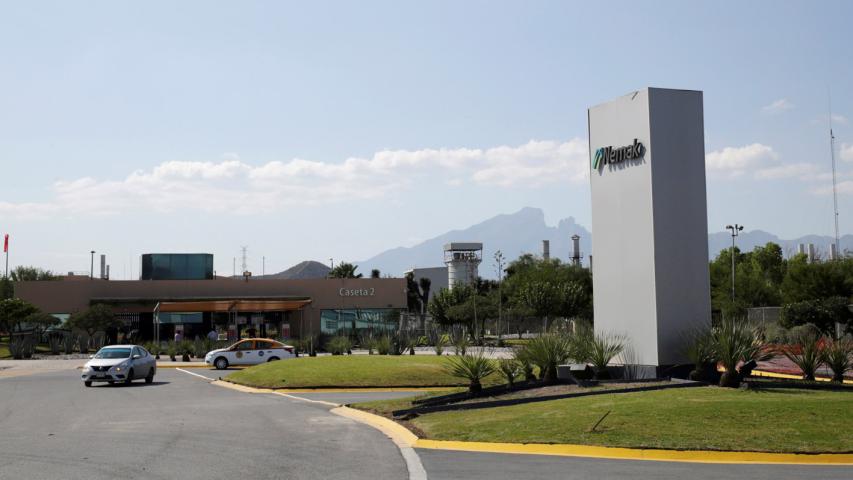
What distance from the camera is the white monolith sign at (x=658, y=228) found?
65.1 ft

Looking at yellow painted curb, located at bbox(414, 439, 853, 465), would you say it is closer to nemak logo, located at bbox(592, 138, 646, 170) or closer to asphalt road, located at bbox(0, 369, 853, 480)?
asphalt road, located at bbox(0, 369, 853, 480)

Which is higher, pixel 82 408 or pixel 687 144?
pixel 687 144

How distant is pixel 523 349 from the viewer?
20.4m

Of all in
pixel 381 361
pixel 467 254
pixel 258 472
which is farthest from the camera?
pixel 467 254

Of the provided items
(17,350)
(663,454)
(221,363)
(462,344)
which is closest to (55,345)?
(17,350)

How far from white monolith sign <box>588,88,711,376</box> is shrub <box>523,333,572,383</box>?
1.79 metres

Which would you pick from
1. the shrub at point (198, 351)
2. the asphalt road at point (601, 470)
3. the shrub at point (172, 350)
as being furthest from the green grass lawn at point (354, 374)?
the shrub at point (198, 351)

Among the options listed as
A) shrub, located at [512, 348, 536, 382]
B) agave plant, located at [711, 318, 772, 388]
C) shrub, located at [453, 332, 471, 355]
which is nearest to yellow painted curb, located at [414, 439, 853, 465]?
agave plant, located at [711, 318, 772, 388]

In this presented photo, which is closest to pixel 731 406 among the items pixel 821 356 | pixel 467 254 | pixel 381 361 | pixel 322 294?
pixel 821 356

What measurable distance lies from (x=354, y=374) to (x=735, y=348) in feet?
45.4

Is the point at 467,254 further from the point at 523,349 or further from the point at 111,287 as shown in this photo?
the point at 523,349

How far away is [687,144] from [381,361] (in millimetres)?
13460

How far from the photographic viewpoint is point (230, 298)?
2657 inches

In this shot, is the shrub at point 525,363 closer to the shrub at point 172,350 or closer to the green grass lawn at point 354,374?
the green grass lawn at point 354,374
